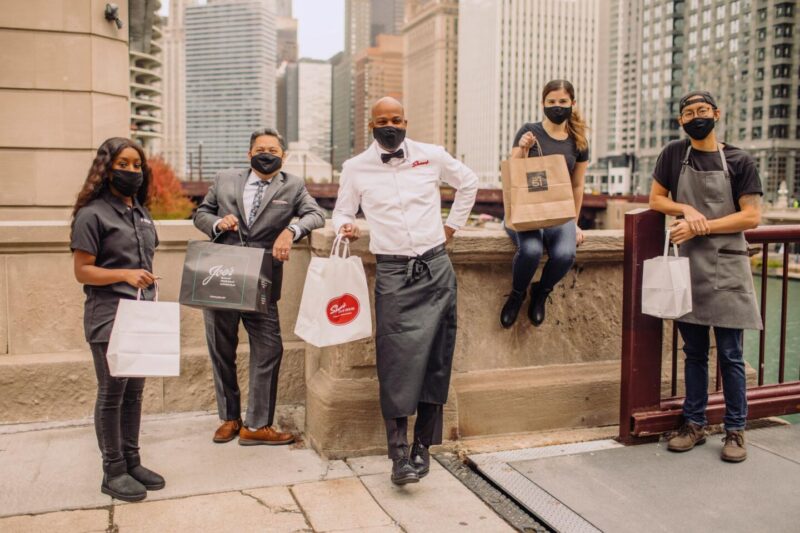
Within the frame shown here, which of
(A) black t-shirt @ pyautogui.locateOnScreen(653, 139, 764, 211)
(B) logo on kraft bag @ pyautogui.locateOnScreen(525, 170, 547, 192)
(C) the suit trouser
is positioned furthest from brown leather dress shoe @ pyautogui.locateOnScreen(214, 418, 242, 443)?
(A) black t-shirt @ pyautogui.locateOnScreen(653, 139, 764, 211)

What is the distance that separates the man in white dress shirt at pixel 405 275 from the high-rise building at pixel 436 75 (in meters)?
170

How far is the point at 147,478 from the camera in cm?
419

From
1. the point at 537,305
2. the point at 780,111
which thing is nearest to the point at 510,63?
the point at 780,111

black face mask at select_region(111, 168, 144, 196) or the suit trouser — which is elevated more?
black face mask at select_region(111, 168, 144, 196)

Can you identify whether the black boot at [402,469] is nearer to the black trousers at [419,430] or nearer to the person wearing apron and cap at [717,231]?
the black trousers at [419,430]

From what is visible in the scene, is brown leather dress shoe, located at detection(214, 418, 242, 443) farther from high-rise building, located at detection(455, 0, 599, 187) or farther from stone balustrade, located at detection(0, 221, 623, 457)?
high-rise building, located at detection(455, 0, 599, 187)

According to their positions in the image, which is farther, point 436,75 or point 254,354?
point 436,75

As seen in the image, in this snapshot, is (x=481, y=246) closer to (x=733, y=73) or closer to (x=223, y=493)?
(x=223, y=493)

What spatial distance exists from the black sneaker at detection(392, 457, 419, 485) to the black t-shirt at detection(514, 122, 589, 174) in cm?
200

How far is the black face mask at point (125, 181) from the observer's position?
3990 millimetres

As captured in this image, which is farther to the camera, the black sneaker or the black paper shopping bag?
the black paper shopping bag

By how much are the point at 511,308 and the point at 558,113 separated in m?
1.27

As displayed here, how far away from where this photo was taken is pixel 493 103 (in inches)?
6196

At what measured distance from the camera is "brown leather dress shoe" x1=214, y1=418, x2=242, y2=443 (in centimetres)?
497
